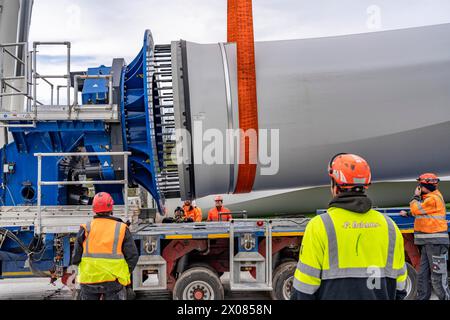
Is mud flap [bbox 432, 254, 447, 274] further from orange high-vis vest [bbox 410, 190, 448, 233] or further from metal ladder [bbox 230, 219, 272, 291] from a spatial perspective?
metal ladder [bbox 230, 219, 272, 291]

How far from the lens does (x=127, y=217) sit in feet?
20.8

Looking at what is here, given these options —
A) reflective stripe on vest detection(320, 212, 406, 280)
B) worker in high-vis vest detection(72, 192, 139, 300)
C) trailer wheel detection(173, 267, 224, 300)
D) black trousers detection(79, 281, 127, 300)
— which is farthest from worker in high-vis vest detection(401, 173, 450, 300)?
black trousers detection(79, 281, 127, 300)

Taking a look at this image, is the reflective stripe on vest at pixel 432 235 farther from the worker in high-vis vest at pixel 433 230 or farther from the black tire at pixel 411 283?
the black tire at pixel 411 283

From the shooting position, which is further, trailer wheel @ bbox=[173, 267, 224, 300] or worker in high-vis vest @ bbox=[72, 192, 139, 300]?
trailer wheel @ bbox=[173, 267, 224, 300]

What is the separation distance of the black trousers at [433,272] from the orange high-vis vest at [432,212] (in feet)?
0.86

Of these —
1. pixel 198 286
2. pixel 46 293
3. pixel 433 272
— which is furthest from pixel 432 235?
pixel 46 293

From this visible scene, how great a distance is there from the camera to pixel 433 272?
20.6ft

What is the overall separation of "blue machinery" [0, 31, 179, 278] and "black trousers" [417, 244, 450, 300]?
3782 millimetres

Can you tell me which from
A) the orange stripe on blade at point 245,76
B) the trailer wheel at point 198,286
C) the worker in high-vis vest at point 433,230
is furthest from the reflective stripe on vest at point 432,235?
the trailer wheel at point 198,286

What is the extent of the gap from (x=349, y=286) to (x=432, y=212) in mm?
4207

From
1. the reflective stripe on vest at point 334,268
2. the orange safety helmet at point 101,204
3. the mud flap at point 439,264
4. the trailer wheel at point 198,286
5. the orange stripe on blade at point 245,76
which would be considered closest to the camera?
the reflective stripe on vest at point 334,268

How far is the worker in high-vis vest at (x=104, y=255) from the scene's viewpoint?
4.54 meters

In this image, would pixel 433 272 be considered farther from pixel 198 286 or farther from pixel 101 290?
pixel 101 290

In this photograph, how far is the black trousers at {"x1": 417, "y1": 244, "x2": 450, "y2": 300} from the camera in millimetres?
6258
